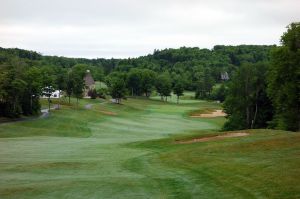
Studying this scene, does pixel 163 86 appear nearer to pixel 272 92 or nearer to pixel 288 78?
pixel 272 92

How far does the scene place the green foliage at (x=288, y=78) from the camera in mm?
53562

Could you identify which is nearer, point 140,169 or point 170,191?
point 170,191

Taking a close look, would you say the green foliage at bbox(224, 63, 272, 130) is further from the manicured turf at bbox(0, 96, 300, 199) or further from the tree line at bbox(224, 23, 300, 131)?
the manicured turf at bbox(0, 96, 300, 199)

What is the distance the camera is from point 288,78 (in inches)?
2165

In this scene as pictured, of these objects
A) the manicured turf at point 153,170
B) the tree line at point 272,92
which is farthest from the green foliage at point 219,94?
the manicured turf at point 153,170

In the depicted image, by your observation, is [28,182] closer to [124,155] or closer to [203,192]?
[203,192]

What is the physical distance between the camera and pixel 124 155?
32375mm

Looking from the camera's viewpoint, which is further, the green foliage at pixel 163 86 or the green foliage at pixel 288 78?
the green foliage at pixel 163 86

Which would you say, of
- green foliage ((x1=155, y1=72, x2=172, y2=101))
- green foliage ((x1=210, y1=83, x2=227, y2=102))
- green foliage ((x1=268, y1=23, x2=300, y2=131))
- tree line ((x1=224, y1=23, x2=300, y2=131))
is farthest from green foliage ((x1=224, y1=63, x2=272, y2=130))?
green foliage ((x1=155, y1=72, x2=172, y2=101))

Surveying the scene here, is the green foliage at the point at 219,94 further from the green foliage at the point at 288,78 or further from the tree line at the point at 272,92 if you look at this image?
the green foliage at the point at 288,78

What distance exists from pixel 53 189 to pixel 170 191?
4.97m

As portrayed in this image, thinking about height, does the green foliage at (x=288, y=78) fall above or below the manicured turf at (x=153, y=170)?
above

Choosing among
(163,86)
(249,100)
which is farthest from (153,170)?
(163,86)

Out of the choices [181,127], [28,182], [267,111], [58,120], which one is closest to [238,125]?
[267,111]
